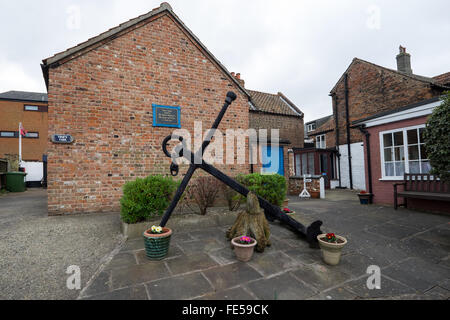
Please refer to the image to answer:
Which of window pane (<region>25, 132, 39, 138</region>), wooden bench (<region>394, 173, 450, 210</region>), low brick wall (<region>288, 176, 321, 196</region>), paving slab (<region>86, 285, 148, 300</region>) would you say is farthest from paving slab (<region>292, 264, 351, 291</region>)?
window pane (<region>25, 132, 39, 138</region>)

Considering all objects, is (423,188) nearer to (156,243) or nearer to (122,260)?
(156,243)

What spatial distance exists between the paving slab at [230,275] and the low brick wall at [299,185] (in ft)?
27.3

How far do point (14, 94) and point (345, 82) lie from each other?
35.8 meters

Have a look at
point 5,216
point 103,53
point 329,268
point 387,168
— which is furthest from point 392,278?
point 5,216

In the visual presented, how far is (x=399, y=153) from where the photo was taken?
24.3 ft

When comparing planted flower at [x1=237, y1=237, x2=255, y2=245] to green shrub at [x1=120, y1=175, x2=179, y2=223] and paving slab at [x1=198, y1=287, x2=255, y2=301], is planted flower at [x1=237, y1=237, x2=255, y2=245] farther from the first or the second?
green shrub at [x1=120, y1=175, x2=179, y2=223]

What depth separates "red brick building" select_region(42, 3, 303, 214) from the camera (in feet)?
18.2

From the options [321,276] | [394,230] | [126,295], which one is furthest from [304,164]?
[126,295]

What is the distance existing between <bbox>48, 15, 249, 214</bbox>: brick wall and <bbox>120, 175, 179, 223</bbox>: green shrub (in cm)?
213

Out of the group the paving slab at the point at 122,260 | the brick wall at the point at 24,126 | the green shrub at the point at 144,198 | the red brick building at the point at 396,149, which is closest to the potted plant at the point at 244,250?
the paving slab at the point at 122,260

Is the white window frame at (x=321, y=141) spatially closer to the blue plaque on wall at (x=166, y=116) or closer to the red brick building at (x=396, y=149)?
the red brick building at (x=396, y=149)

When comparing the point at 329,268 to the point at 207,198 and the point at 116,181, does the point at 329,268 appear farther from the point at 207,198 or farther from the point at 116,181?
the point at 116,181

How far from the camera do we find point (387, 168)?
25.4 feet

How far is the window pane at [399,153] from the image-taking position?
729 cm
